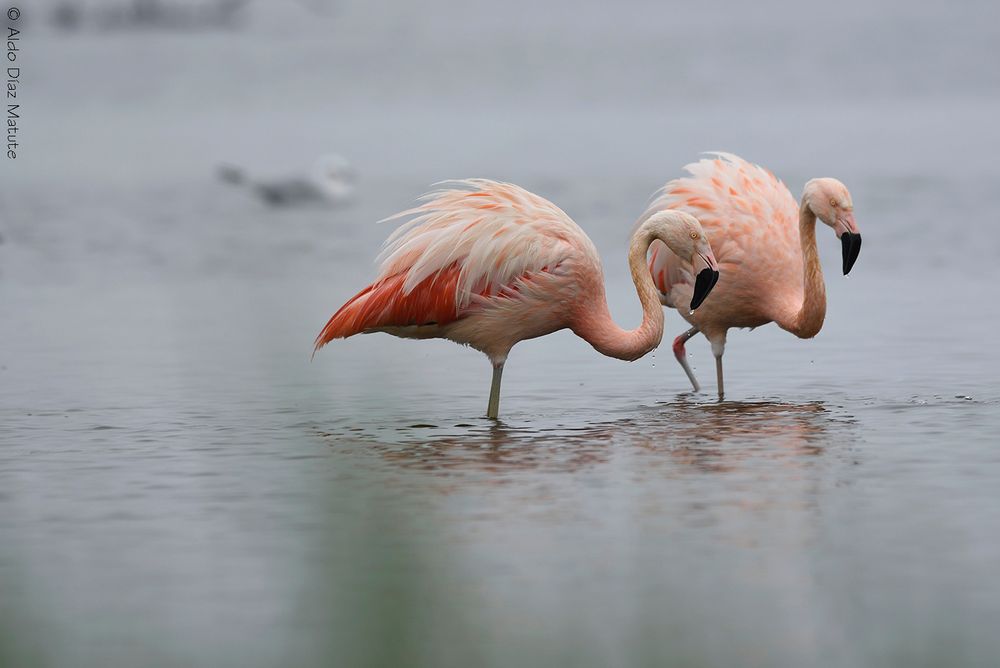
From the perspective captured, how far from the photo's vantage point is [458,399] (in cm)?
912

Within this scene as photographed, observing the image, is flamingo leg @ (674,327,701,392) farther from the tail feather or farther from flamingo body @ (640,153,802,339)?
the tail feather

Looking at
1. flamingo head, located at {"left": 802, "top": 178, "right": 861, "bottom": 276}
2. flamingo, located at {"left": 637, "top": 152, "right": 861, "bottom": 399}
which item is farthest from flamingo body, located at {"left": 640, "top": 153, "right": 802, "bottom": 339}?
flamingo head, located at {"left": 802, "top": 178, "right": 861, "bottom": 276}

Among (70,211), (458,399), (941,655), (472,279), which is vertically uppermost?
(70,211)

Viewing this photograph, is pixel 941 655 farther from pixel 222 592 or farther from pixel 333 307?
pixel 333 307

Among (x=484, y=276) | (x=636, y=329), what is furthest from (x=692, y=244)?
(x=484, y=276)

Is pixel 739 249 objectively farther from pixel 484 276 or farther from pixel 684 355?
pixel 484 276

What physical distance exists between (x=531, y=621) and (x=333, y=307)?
8570 mm

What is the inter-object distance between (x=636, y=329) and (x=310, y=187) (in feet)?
51.3

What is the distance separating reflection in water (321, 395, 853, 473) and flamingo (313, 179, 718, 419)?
1.42 feet

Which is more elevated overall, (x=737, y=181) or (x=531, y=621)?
(x=737, y=181)

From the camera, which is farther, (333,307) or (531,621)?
(333,307)

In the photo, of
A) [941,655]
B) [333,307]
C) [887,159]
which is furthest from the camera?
[887,159]

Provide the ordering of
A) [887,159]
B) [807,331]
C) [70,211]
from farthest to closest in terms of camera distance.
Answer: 1. [887,159]
2. [70,211]
3. [807,331]

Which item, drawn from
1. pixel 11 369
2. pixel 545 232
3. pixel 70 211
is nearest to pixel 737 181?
pixel 545 232
